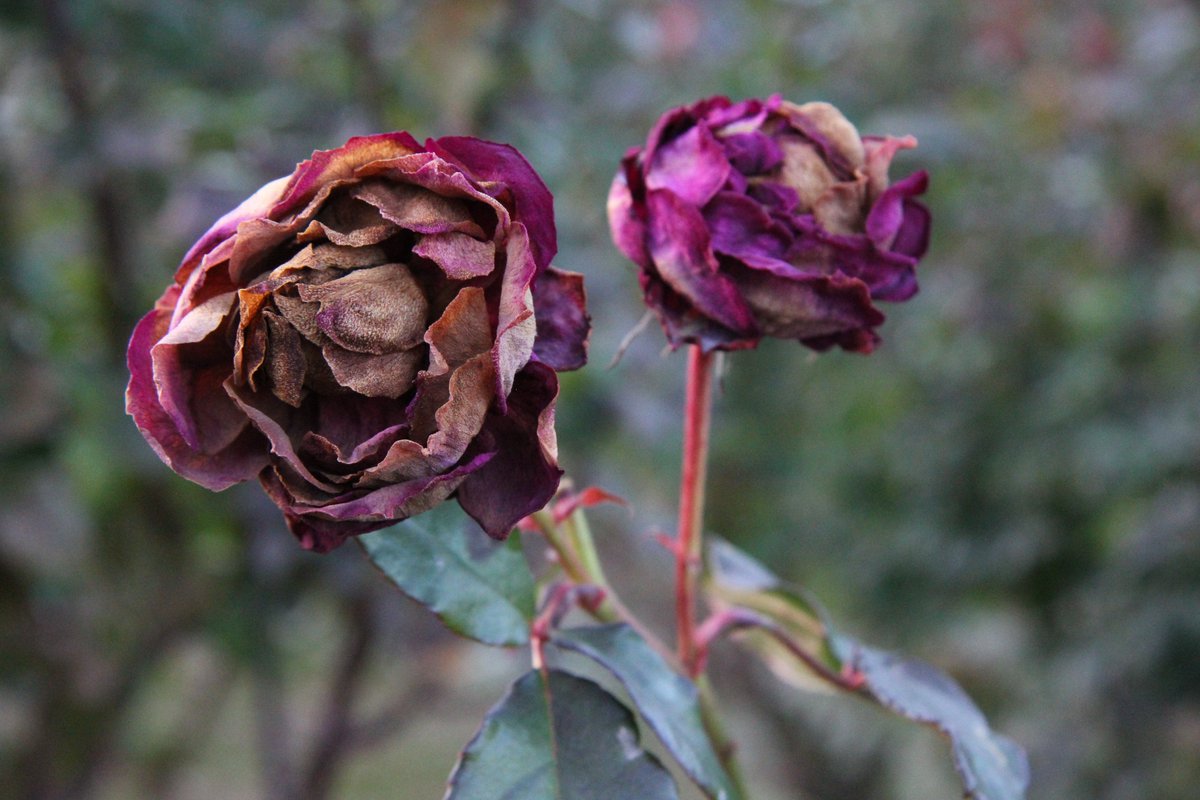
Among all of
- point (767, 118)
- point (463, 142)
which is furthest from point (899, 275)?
point (463, 142)

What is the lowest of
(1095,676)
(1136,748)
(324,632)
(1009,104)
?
(324,632)

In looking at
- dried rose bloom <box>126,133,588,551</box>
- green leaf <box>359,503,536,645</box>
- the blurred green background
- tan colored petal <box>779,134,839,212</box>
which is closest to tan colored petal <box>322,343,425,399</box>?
dried rose bloom <box>126,133,588,551</box>

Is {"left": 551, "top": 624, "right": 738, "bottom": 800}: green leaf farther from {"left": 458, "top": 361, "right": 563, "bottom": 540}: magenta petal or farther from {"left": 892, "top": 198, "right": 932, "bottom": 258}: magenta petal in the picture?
{"left": 892, "top": 198, "right": 932, "bottom": 258}: magenta petal

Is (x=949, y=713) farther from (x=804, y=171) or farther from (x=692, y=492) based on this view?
(x=804, y=171)

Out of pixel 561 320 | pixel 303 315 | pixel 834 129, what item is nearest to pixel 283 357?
pixel 303 315

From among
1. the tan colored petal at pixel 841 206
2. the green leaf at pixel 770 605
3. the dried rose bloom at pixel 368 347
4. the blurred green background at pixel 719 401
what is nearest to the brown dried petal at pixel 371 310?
the dried rose bloom at pixel 368 347

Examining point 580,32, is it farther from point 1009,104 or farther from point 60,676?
point 60,676
